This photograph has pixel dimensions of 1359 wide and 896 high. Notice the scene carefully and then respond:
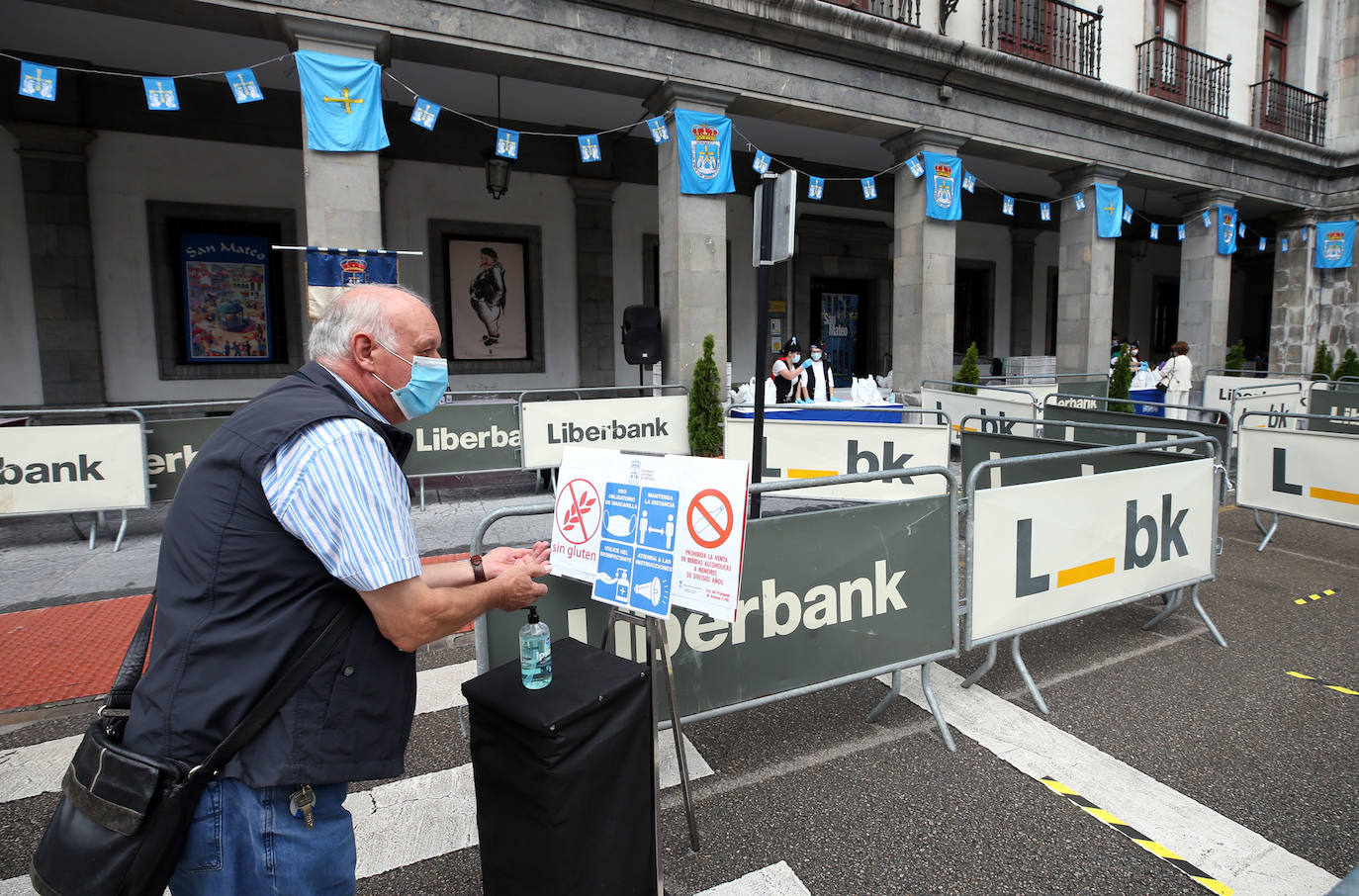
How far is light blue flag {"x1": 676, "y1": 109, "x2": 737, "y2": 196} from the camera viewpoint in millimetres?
11578

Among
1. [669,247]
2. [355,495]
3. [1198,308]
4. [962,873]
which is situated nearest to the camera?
[355,495]

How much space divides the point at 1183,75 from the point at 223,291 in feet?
73.7

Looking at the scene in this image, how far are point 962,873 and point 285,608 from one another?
259cm

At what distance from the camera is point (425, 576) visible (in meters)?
2.32

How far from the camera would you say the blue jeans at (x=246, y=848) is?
1672 millimetres

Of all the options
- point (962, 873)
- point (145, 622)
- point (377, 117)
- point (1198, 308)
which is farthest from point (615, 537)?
point (1198, 308)

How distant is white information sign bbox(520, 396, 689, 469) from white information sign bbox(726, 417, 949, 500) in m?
1.55

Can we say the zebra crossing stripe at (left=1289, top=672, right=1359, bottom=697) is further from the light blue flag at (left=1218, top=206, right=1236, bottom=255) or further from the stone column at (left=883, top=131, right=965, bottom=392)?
the light blue flag at (left=1218, top=206, right=1236, bottom=255)

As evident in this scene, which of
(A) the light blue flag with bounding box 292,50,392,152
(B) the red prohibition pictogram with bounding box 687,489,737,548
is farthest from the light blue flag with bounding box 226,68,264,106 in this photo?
(B) the red prohibition pictogram with bounding box 687,489,737,548

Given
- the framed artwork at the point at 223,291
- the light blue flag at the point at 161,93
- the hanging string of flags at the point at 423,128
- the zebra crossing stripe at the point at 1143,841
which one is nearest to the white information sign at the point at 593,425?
the hanging string of flags at the point at 423,128

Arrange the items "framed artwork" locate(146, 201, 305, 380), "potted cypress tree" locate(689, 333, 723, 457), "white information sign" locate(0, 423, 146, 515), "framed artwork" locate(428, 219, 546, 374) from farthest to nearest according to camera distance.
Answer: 1. "framed artwork" locate(428, 219, 546, 374)
2. "framed artwork" locate(146, 201, 305, 380)
3. "potted cypress tree" locate(689, 333, 723, 457)
4. "white information sign" locate(0, 423, 146, 515)

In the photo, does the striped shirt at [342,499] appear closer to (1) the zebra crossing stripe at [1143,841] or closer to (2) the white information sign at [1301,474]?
(1) the zebra crossing stripe at [1143,841]

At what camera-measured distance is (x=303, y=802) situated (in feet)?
5.64

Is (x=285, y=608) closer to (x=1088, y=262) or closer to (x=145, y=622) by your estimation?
(x=145, y=622)
